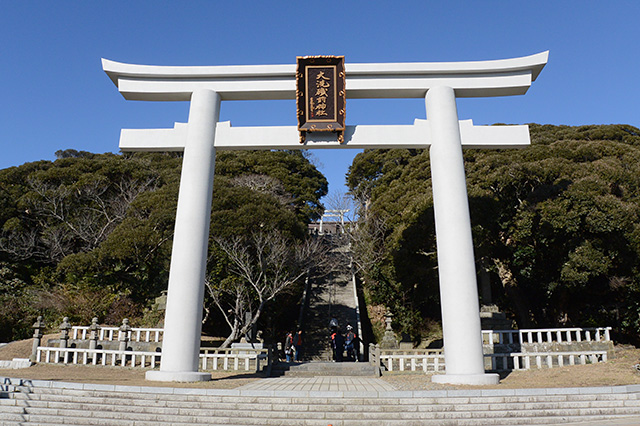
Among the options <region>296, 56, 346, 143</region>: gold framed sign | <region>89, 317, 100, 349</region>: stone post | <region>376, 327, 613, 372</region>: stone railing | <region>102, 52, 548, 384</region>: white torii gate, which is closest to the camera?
<region>102, 52, 548, 384</region>: white torii gate

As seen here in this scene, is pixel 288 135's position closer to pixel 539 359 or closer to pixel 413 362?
pixel 413 362

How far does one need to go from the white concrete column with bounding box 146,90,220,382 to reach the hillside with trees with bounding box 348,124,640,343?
754cm

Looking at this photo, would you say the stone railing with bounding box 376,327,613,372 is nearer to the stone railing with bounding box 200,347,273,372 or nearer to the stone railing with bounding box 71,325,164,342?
the stone railing with bounding box 200,347,273,372

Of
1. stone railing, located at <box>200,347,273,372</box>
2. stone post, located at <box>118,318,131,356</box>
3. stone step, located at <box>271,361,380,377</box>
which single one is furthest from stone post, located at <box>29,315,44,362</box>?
stone step, located at <box>271,361,380,377</box>

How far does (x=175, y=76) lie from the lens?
31.4 ft

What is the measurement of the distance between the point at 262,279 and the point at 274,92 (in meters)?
7.33

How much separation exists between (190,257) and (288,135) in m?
3.34

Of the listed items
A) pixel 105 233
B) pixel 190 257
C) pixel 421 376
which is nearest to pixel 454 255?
pixel 421 376

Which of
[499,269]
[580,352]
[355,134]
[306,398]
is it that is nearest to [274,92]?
[355,134]

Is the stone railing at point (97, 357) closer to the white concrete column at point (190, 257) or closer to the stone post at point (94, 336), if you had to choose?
the stone post at point (94, 336)

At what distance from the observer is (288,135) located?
935cm

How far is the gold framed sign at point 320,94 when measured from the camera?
9.26 metres

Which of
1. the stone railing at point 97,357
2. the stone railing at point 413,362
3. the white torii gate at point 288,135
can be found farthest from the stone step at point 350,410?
the stone railing at point 97,357

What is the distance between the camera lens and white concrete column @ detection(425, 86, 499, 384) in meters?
7.98
